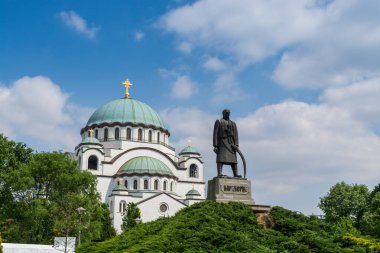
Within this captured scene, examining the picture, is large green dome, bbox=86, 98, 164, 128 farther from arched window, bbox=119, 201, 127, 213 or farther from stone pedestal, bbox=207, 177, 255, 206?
stone pedestal, bbox=207, 177, 255, 206

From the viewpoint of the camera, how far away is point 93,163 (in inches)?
2435

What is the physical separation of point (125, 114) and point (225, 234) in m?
50.6

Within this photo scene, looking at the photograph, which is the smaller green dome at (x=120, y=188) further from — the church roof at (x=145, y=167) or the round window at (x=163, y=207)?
the round window at (x=163, y=207)

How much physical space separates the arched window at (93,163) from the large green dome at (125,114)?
4990 mm

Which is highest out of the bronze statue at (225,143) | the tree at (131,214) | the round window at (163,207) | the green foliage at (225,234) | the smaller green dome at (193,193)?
the smaller green dome at (193,193)

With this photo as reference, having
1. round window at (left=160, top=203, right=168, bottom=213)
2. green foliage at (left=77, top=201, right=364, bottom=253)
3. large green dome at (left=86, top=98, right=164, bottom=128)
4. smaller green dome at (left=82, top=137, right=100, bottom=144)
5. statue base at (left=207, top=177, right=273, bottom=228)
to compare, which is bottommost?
green foliage at (left=77, top=201, right=364, bottom=253)

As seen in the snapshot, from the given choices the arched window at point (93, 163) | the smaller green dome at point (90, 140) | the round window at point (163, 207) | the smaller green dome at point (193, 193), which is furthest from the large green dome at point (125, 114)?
the round window at point (163, 207)

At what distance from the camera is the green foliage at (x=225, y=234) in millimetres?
13641

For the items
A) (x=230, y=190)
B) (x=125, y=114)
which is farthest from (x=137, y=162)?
(x=230, y=190)

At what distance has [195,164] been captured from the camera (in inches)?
2623

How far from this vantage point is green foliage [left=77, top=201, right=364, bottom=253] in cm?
1364

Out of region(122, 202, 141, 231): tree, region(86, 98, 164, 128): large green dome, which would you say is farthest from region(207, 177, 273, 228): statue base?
region(86, 98, 164, 128): large green dome

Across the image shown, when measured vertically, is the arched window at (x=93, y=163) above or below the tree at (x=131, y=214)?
above

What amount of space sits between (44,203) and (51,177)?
236 centimetres
